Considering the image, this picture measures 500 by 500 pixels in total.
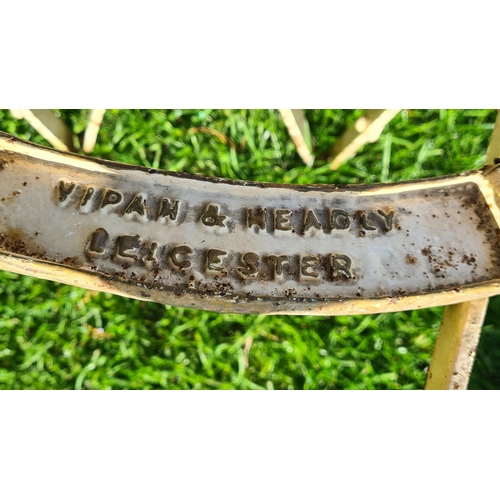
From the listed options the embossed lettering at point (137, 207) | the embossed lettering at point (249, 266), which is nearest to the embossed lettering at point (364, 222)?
the embossed lettering at point (249, 266)

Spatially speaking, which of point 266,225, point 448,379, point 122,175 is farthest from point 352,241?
point 122,175

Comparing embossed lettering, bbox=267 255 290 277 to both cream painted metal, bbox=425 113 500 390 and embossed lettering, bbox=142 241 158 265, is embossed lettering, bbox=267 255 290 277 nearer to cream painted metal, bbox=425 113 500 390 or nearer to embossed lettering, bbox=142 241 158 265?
embossed lettering, bbox=142 241 158 265

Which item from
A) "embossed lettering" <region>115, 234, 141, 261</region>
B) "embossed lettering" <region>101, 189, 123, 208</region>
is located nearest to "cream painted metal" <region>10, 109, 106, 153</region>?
"embossed lettering" <region>101, 189, 123, 208</region>

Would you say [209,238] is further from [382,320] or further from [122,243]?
[382,320]

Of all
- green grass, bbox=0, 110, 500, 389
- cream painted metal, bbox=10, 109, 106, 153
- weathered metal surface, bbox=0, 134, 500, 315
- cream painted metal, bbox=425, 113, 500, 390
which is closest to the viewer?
Result: weathered metal surface, bbox=0, 134, 500, 315

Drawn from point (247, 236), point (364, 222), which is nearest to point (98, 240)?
point (247, 236)

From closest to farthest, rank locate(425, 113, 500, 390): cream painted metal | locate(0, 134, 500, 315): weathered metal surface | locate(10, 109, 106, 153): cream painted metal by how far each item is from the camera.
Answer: locate(0, 134, 500, 315): weathered metal surface
locate(425, 113, 500, 390): cream painted metal
locate(10, 109, 106, 153): cream painted metal
